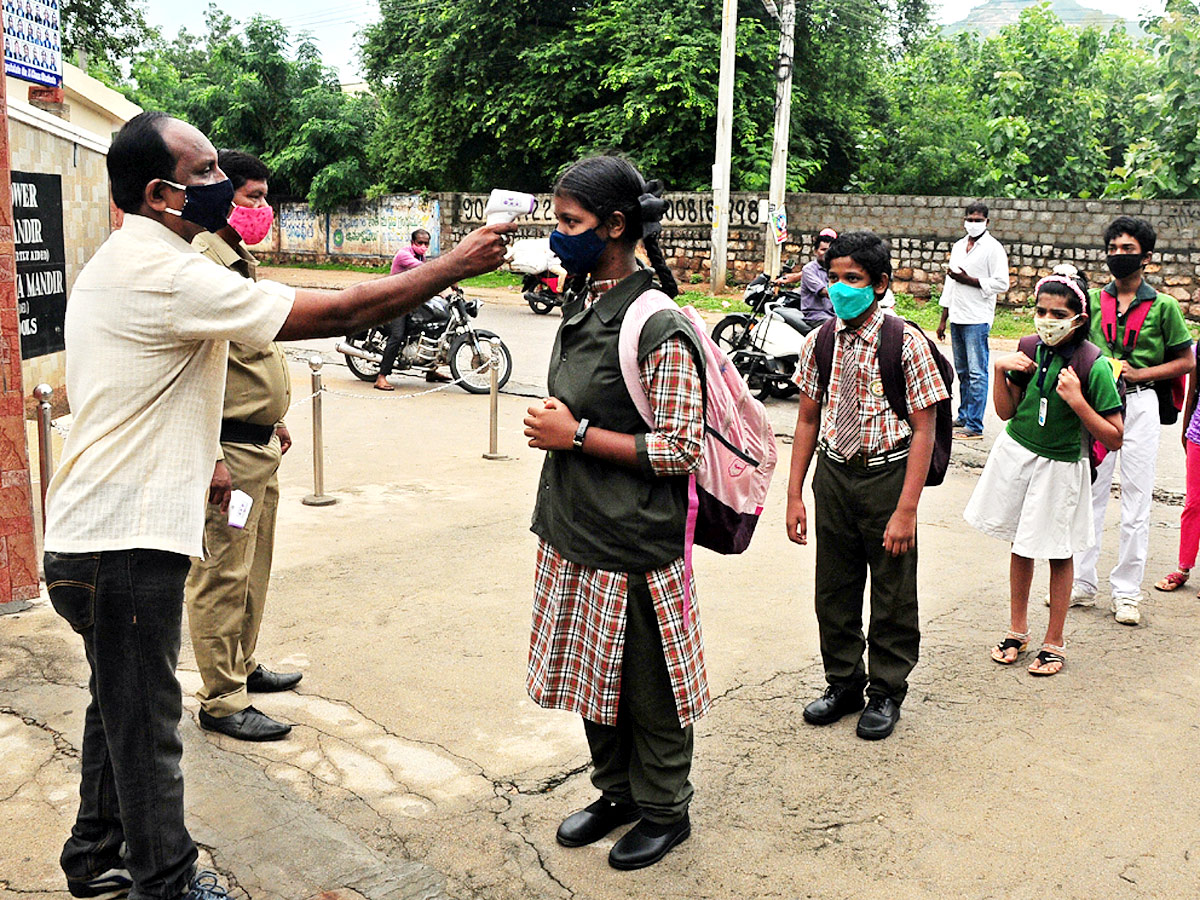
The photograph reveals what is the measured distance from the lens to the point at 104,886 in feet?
9.62

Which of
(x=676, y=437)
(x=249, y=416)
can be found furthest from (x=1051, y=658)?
(x=249, y=416)

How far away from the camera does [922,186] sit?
23578 mm

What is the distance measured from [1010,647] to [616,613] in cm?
239

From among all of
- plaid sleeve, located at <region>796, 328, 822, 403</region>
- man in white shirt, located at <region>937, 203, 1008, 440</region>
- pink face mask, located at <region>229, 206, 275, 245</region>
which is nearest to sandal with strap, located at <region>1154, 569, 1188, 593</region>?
plaid sleeve, located at <region>796, 328, 822, 403</region>

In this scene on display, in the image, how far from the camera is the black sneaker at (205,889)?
2.80 m

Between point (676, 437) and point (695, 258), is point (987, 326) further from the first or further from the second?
point (695, 258)

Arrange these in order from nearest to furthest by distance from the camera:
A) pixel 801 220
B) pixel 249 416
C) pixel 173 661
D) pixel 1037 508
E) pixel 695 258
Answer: pixel 173 661
pixel 249 416
pixel 1037 508
pixel 801 220
pixel 695 258

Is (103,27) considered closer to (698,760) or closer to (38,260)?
(38,260)

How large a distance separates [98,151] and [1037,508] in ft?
25.8

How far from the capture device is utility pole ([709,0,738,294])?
62.3 feet

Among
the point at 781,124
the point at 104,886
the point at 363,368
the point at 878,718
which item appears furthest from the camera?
the point at 781,124

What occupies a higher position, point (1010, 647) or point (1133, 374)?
point (1133, 374)

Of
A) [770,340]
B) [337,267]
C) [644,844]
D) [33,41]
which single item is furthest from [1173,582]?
[337,267]

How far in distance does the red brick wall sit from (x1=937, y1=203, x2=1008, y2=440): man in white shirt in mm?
7272
